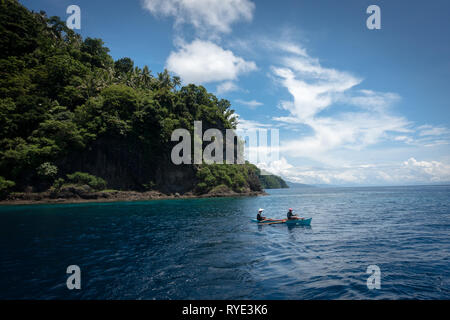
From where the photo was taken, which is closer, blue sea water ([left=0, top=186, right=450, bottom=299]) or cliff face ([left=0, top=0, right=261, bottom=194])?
blue sea water ([left=0, top=186, right=450, bottom=299])

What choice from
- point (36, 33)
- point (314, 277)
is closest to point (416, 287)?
point (314, 277)

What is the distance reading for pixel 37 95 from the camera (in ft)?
161

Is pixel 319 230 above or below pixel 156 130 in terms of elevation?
below

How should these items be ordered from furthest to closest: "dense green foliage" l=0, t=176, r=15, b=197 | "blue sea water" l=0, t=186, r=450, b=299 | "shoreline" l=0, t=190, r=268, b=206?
"shoreline" l=0, t=190, r=268, b=206 → "dense green foliage" l=0, t=176, r=15, b=197 → "blue sea water" l=0, t=186, r=450, b=299

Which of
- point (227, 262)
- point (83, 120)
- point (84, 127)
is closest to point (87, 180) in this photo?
point (84, 127)

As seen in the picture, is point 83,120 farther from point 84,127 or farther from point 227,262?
point 227,262

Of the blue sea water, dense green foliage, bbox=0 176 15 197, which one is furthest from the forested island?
the blue sea water

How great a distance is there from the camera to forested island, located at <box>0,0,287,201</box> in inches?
1721

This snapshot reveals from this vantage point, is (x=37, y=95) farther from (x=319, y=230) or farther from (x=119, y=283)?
(x=319, y=230)

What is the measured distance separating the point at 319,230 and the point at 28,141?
186 feet

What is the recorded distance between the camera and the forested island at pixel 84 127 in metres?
43.7

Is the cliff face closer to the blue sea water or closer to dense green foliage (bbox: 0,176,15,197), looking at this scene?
dense green foliage (bbox: 0,176,15,197)
